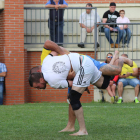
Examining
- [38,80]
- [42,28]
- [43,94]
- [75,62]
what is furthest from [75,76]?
[42,28]

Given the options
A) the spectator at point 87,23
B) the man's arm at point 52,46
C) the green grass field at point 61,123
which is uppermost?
the spectator at point 87,23

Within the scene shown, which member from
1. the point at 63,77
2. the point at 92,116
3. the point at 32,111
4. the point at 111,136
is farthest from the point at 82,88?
the point at 32,111

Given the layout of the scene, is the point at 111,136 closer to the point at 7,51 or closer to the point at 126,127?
the point at 126,127

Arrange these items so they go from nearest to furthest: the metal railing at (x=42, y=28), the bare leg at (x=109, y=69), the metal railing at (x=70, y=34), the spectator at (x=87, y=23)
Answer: the bare leg at (x=109, y=69)
the metal railing at (x=70, y=34)
the spectator at (x=87, y=23)
the metal railing at (x=42, y=28)

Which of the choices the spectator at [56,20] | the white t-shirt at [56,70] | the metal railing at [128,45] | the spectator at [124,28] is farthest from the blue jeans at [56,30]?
the white t-shirt at [56,70]

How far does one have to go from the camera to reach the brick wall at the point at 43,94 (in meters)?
11.7

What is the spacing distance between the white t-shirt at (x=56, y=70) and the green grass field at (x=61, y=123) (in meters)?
0.89

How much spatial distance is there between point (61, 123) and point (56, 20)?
537cm

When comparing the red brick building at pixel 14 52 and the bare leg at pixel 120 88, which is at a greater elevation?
the red brick building at pixel 14 52

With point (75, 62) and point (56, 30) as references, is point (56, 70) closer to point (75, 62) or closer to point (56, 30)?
point (75, 62)

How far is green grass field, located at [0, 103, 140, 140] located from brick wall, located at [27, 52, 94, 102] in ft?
6.78

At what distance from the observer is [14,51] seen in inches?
444

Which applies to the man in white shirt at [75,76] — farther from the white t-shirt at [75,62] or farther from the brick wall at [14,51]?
the brick wall at [14,51]

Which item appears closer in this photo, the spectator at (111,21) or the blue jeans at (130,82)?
the blue jeans at (130,82)
